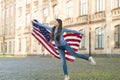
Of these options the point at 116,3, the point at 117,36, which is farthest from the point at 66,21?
the point at 117,36

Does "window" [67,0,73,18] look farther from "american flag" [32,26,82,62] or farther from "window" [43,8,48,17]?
"american flag" [32,26,82,62]

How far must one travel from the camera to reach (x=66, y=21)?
47250 mm

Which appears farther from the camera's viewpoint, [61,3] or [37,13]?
[37,13]

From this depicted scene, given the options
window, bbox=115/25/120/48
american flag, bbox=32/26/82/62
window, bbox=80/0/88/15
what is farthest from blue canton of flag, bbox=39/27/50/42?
window, bbox=80/0/88/15

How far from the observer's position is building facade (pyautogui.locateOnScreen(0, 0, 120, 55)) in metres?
38.0

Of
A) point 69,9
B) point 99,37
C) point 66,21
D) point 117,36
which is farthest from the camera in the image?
point 69,9

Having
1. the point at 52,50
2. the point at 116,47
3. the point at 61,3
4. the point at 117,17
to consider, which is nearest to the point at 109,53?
the point at 116,47

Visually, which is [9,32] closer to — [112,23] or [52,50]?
[112,23]

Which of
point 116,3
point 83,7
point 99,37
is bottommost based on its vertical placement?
point 99,37

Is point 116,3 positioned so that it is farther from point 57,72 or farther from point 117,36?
point 57,72

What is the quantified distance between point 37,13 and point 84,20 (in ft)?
52.2

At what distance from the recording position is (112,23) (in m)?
37.6

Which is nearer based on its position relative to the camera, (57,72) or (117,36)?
(57,72)

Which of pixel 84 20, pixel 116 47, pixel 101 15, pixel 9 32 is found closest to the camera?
pixel 116 47
